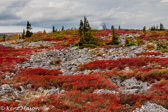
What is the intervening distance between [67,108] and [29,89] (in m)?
3.64

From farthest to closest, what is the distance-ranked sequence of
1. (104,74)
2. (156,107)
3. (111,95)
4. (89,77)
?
(104,74), (89,77), (111,95), (156,107)

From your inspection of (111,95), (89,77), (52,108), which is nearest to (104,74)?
(89,77)

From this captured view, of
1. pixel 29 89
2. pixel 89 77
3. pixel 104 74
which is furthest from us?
pixel 104 74

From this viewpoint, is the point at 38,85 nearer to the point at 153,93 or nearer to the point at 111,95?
the point at 111,95

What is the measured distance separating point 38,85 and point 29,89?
0.61 meters

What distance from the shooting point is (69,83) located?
8.98m

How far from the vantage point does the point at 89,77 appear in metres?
9.90

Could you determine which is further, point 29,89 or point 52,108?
point 29,89

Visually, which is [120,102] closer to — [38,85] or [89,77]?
[89,77]

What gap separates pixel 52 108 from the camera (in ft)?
19.2

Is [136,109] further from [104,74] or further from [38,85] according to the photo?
[38,85]

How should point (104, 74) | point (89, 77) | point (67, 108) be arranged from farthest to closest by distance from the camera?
point (104, 74) < point (89, 77) < point (67, 108)

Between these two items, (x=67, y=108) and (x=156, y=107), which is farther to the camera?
(x=67, y=108)

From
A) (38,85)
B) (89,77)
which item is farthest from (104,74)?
(38,85)
